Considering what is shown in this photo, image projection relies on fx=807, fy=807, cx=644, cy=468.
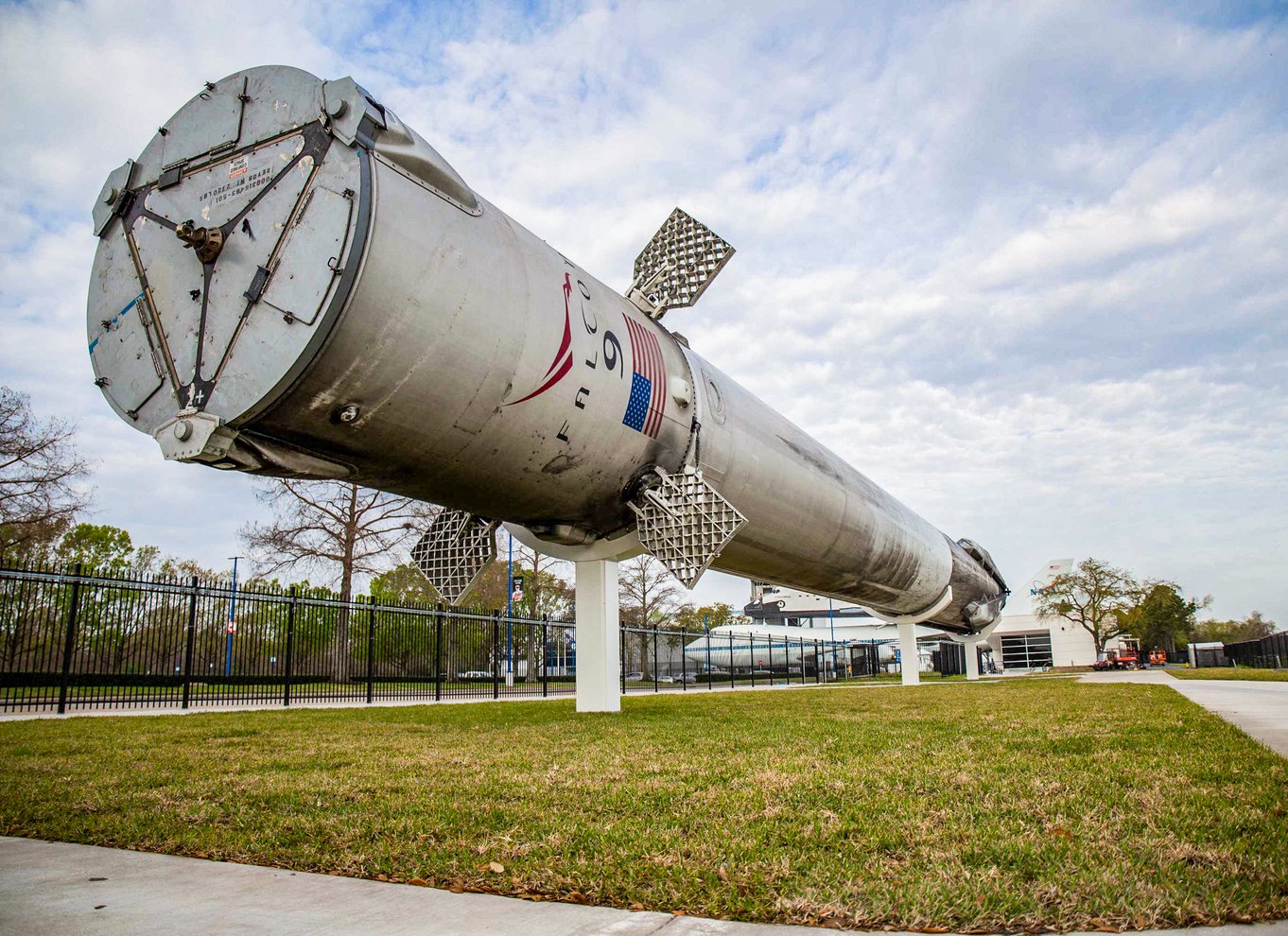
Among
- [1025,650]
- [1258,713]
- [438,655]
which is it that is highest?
[438,655]

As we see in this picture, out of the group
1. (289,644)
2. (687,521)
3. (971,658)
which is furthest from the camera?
(971,658)

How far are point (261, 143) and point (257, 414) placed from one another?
74.2 inches

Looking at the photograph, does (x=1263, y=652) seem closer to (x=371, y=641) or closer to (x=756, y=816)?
(x=371, y=641)

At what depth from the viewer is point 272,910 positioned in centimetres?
212

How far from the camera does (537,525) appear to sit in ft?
27.9

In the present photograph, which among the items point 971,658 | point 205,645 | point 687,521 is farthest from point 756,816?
point 971,658

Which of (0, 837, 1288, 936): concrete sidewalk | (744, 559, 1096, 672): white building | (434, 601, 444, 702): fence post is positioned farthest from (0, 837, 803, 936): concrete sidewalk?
(744, 559, 1096, 672): white building

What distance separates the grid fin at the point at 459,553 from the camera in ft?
26.2

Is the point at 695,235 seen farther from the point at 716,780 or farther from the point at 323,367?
the point at 716,780

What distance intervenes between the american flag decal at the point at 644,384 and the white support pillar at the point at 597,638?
8.59ft

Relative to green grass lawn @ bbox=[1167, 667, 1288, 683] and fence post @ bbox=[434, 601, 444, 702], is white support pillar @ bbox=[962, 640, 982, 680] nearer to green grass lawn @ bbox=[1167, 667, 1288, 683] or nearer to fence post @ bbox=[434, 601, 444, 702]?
green grass lawn @ bbox=[1167, 667, 1288, 683]

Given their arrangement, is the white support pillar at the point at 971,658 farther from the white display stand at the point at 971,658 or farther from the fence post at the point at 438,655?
the fence post at the point at 438,655

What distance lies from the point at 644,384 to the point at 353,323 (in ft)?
10.00

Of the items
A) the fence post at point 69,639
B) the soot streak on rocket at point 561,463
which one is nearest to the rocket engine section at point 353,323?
the soot streak on rocket at point 561,463
